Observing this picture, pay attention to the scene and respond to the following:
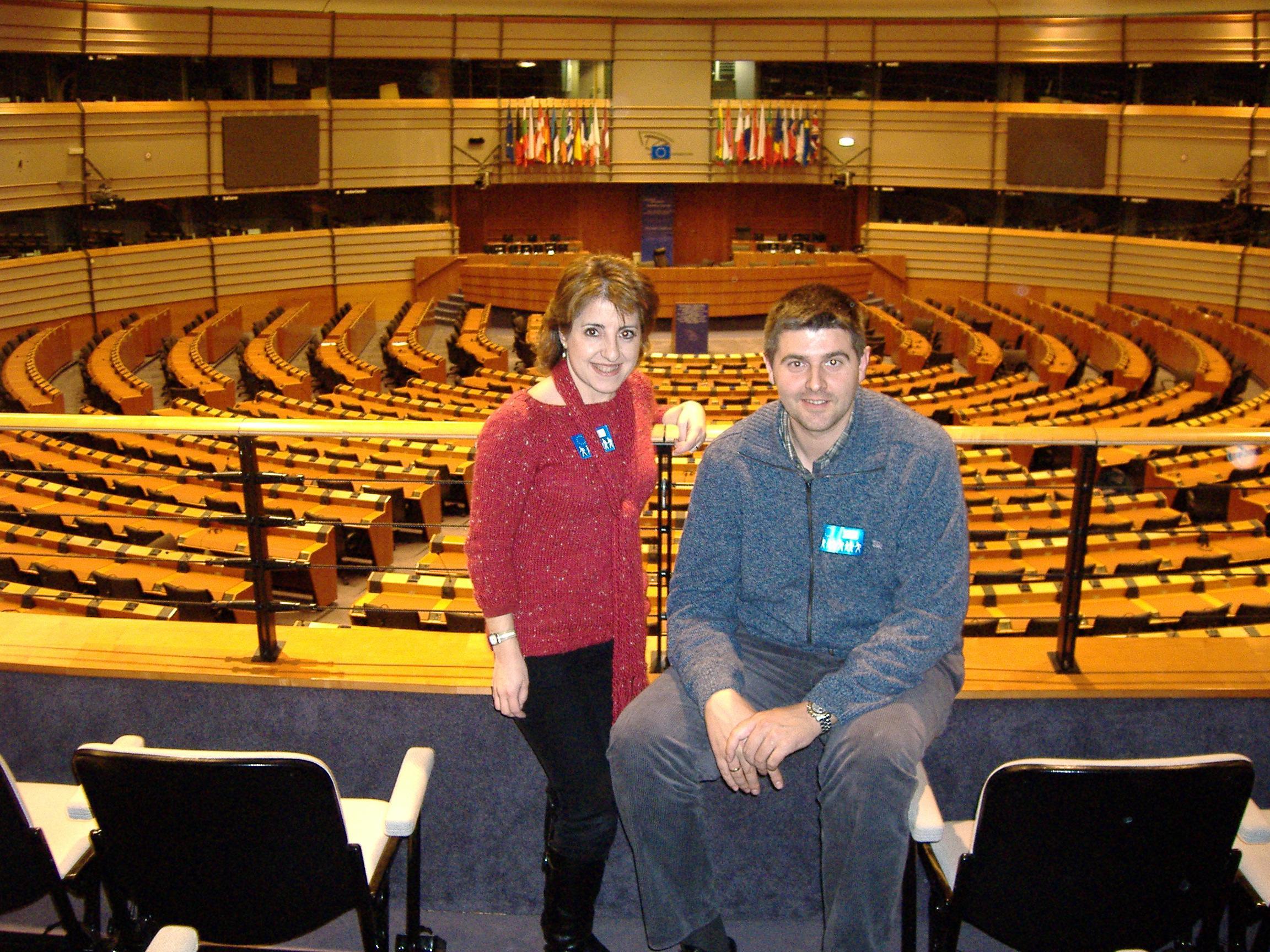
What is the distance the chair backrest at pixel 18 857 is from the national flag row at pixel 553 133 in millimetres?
21103

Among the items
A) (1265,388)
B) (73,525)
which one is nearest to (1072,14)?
(1265,388)

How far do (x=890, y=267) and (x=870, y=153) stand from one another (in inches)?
90.1

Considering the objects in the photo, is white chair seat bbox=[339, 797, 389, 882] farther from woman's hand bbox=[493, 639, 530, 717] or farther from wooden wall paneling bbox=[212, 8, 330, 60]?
wooden wall paneling bbox=[212, 8, 330, 60]

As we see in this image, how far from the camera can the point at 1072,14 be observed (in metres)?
20.2

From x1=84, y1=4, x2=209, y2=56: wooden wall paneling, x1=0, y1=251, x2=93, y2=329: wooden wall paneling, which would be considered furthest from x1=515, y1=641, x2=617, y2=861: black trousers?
x1=84, y1=4, x2=209, y2=56: wooden wall paneling

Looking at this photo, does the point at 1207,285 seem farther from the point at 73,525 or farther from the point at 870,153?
the point at 73,525

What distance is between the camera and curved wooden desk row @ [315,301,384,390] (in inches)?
596

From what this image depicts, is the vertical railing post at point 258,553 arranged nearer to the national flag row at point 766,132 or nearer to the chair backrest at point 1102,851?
the chair backrest at point 1102,851

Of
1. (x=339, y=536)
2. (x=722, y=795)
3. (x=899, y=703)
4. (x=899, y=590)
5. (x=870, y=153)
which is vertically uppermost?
(x=870, y=153)

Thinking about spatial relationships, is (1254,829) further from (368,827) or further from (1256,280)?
(1256,280)

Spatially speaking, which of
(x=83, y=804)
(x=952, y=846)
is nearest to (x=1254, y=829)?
(x=952, y=846)

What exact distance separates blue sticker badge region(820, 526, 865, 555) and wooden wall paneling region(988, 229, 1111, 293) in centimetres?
2028

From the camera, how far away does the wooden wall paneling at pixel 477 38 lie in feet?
70.5

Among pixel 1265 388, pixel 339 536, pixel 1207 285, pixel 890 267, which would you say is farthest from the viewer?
pixel 890 267
